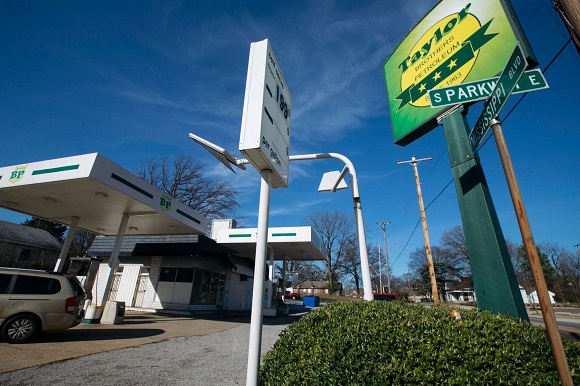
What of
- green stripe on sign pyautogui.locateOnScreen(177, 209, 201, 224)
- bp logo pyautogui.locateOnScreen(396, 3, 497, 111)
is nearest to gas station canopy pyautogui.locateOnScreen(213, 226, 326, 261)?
green stripe on sign pyautogui.locateOnScreen(177, 209, 201, 224)

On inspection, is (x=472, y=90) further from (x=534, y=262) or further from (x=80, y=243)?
(x=80, y=243)

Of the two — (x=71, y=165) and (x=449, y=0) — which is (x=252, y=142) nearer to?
(x=449, y=0)

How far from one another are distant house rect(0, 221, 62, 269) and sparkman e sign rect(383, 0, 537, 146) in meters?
38.4

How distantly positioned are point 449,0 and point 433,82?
1851mm

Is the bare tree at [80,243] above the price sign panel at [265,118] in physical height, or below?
above

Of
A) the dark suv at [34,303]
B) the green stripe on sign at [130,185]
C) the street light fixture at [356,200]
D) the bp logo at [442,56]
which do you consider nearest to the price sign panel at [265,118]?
the street light fixture at [356,200]

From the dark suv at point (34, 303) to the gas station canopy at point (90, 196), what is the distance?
10.2 ft

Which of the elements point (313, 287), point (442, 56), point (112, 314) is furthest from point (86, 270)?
point (313, 287)

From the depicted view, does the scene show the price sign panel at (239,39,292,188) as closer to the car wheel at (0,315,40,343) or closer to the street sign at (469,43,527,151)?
the street sign at (469,43,527,151)

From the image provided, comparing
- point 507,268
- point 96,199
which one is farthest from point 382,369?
point 96,199

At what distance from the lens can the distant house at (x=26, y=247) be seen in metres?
29.8

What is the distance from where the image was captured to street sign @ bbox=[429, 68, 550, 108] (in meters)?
2.86

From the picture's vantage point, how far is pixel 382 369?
226 centimetres

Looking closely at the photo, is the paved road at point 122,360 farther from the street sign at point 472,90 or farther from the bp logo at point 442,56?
the bp logo at point 442,56
